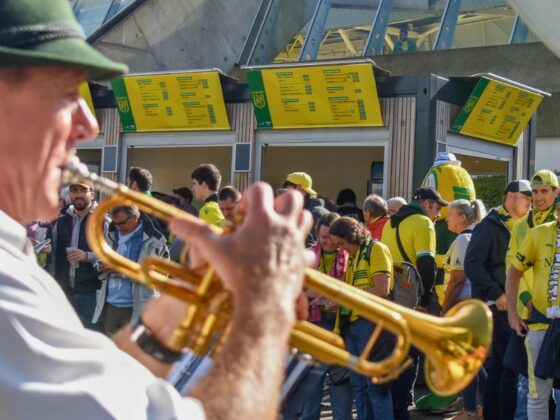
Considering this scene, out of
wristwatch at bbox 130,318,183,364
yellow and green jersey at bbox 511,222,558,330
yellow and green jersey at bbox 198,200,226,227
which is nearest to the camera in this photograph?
wristwatch at bbox 130,318,183,364

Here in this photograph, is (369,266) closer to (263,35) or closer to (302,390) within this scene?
(302,390)

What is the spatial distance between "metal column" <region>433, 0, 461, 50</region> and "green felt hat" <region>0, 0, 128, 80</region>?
14919 mm

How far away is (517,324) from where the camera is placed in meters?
6.26

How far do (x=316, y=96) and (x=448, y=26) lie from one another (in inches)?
215

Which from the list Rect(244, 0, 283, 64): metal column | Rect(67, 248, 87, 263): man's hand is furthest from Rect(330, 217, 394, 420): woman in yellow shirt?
Rect(244, 0, 283, 64): metal column

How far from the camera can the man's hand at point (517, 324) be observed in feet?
20.5

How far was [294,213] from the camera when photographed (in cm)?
157

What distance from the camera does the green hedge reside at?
42.2 feet

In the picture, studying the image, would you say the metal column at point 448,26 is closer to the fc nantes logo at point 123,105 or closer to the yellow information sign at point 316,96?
the yellow information sign at point 316,96

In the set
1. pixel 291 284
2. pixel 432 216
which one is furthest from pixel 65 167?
pixel 432 216

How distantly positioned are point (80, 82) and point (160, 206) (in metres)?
0.47

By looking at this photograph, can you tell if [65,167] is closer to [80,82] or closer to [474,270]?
[80,82]

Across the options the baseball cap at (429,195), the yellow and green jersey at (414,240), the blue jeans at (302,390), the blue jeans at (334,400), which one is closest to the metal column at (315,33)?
the baseball cap at (429,195)

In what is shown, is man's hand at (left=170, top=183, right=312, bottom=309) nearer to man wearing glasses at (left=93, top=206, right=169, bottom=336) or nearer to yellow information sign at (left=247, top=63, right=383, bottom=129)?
man wearing glasses at (left=93, top=206, right=169, bottom=336)
